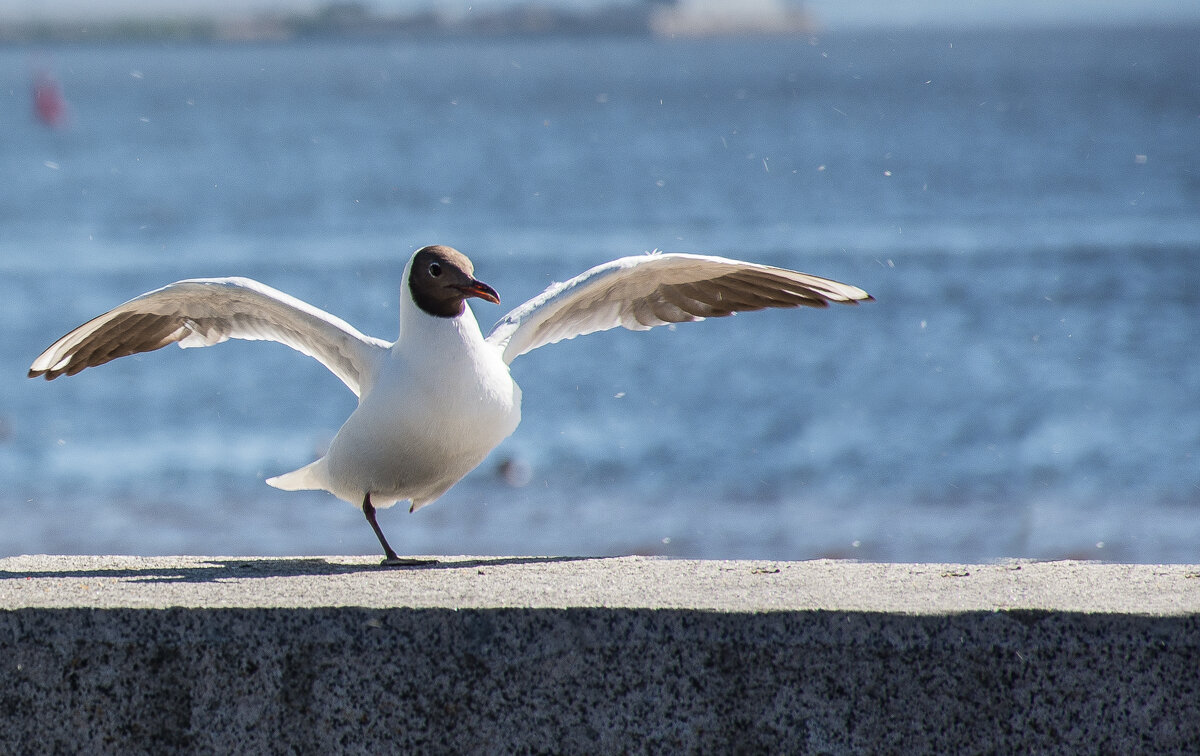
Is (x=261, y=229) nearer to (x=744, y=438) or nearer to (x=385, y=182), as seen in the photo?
(x=385, y=182)

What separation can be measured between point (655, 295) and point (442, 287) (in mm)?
1123

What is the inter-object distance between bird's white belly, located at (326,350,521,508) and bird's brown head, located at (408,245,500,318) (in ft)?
0.81

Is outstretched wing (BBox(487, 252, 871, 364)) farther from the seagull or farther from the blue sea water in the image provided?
the blue sea water

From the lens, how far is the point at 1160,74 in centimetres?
9544

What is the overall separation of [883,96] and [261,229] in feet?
202

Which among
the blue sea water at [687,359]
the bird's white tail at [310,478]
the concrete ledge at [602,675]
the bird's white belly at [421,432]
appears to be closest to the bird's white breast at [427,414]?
the bird's white belly at [421,432]

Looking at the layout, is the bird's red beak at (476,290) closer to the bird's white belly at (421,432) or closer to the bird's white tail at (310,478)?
the bird's white belly at (421,432)

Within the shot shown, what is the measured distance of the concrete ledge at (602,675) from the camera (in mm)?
3014

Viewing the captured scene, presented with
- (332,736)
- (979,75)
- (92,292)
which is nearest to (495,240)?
(92,292)

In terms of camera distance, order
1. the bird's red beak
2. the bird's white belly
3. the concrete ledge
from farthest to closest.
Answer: the bird's red beak, the bird's white belly, the concrete ledge

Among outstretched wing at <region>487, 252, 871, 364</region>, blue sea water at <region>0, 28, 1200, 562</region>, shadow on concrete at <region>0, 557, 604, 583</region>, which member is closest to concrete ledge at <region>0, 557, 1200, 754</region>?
shadow on concrete at <region>0, 557, 604, 583</region>

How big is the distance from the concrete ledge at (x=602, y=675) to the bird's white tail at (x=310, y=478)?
178 cm

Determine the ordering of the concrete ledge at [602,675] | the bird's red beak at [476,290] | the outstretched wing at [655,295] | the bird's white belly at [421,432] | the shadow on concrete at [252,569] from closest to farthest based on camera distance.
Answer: the concrete ledge at [602,675], the shadow on concrete at [252,569], the bird's white belly at [421,432], the bird's red beak at [476,290], the outstretched wing at [655,295]

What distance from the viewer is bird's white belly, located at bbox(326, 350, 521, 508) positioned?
448 centimetres
